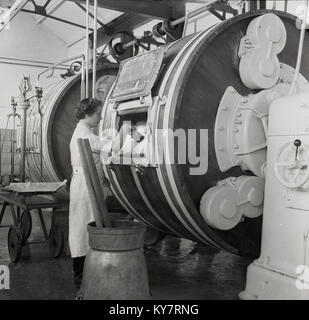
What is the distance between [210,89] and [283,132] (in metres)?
0.56

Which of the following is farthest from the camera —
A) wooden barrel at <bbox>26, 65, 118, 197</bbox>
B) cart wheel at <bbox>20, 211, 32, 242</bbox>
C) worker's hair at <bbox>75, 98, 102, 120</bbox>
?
wooden barrel at <bbox>26, 65, 118, 197</bbox>

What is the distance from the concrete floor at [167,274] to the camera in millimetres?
2982

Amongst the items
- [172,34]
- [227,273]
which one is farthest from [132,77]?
[172,34]

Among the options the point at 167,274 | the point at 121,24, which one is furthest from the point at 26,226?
the point at 121,24

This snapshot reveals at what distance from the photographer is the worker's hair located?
3195mm

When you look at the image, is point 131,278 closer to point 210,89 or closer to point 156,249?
point 210,89

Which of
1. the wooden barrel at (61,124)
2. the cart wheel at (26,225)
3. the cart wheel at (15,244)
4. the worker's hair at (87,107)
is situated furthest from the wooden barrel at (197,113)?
the wooden barrel at (61,124)

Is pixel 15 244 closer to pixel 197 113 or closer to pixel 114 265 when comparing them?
pixel 114 265

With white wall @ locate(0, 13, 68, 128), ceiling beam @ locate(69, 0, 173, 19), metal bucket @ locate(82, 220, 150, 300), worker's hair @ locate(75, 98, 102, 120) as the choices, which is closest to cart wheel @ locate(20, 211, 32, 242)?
worker's hair @ locate(75, 98, 102, 120)

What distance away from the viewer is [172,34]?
18.3 feet

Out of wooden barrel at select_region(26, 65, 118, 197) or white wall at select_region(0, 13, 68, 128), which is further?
white wall at select_region(0, 13, 68, 128)

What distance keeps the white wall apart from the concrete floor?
6970mm

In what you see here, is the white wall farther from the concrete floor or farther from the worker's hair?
the worker's hair
